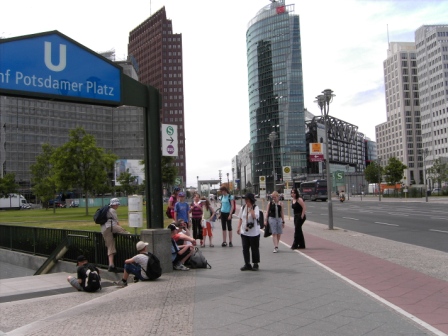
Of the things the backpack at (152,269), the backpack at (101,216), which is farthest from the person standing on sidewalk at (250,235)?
the backpack at (101,216)

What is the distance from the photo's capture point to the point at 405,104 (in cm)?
16162

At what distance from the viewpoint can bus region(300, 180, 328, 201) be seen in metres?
70.9

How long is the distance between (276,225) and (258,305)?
223 inches

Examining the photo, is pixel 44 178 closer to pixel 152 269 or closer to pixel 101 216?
pixel 101 216

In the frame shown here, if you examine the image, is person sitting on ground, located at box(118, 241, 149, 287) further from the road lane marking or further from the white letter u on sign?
the white letter u on sign

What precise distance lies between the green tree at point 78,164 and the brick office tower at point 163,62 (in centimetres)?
9897

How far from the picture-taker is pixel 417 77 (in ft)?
513

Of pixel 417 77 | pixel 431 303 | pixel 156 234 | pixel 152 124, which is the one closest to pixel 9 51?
pixel 152 124

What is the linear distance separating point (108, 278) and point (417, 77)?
167418 mm

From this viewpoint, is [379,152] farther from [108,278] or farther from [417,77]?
[108,278]

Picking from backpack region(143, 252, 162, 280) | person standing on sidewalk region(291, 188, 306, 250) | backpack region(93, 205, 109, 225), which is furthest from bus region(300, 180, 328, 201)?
backpack region(143, 252, 162, 280)

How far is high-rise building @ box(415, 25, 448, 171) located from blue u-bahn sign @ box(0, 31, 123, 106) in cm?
14049

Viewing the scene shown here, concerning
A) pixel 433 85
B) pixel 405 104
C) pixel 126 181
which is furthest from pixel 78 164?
pixel 405 104

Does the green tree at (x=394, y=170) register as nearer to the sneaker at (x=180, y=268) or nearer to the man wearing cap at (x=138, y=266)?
the sneaker at (x=180, y=268)
